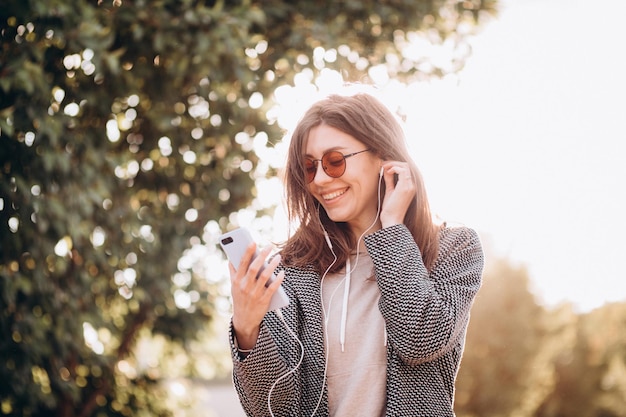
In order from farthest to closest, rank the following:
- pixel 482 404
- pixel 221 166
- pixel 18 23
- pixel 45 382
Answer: pixel 482 404
pixel 221 166
pixel 45 382
pixel 18 23

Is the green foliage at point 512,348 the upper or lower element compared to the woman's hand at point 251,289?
lower

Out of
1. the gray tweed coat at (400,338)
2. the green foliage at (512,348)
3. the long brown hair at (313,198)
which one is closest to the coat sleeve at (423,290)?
the gray tweed coat at (400,338)

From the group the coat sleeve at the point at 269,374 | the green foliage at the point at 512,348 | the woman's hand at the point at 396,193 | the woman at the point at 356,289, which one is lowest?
the green foliage at the point at 512,348

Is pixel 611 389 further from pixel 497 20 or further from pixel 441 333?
pixel 441 333

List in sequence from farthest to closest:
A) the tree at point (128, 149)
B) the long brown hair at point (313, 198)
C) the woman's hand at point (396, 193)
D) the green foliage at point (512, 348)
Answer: the green foliage at point (512, 348) → the tree at point (128, 149) → the long brown hair at point (313, 198) → the woman's hand at point (396, 193)

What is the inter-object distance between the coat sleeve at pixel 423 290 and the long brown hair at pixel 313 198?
113 millimetres

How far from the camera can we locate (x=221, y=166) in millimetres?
5105

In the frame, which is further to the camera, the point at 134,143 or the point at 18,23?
the point at 134,143

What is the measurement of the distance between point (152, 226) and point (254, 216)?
0.80 metres

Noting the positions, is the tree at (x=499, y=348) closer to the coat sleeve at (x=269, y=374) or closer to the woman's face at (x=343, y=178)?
the woman's face at (x=343, y=178)

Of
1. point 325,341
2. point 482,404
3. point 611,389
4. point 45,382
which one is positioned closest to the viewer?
point 325,341

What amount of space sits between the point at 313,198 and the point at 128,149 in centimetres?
243

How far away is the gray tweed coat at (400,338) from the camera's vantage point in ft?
7.40

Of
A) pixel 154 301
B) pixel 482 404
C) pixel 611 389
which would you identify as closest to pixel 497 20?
pixel 154 301
